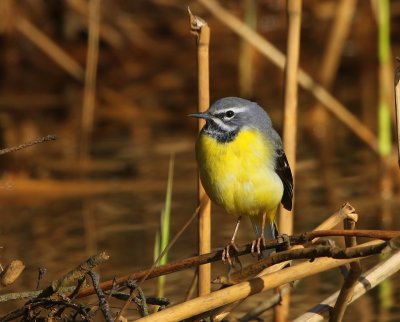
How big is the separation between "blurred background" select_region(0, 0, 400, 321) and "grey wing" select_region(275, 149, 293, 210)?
0.99 m

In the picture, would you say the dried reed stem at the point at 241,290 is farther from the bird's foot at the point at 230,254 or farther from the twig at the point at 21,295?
the twig at the point at 21,295

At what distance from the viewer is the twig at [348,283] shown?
470 centimetres

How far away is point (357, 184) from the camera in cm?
962

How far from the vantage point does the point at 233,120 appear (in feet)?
19.0

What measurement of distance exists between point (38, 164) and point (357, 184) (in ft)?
10.0

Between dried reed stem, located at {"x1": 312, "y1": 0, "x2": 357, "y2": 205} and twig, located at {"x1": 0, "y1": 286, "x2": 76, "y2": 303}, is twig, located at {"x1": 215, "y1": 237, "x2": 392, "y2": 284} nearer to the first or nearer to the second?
twig, located at {"x1": 0, "y1": 286, "x2": 76, "y2": 303}

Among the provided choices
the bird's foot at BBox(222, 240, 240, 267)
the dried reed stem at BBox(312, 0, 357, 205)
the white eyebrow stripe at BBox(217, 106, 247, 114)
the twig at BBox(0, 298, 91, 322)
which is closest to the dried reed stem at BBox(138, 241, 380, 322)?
the bird's foot at BBox(222, 240, 240, 267)

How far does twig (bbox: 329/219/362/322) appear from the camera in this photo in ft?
15.4

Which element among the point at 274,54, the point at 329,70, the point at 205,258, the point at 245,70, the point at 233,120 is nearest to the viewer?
the point at 205,258

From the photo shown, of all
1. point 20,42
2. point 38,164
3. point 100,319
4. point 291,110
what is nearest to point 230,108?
point 291,110

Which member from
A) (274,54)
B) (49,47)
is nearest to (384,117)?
(274,54)

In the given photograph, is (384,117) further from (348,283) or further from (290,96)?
(348,283)

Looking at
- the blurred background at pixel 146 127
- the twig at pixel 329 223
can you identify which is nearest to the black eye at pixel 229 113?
the twig at pixel 329 223

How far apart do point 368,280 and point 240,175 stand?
2.88 ft
